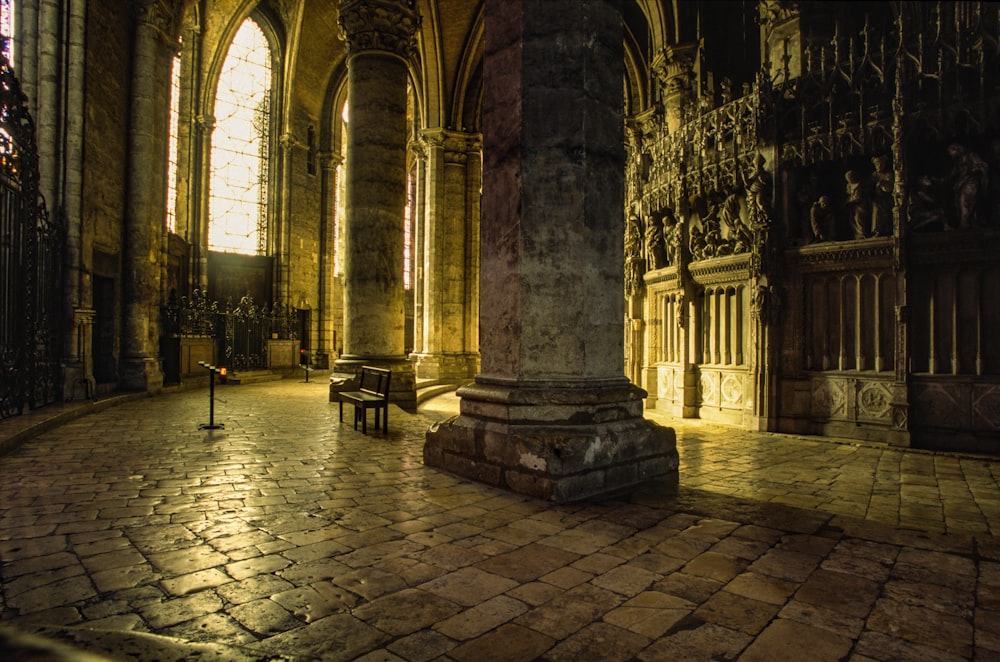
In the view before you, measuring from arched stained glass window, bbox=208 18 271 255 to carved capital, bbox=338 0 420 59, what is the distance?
12.5 meters

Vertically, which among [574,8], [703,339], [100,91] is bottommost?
[703,339]

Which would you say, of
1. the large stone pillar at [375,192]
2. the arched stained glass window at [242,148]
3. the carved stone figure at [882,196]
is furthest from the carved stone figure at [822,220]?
the arched stained glass window at [242,148]

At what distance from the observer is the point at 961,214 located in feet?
27.8

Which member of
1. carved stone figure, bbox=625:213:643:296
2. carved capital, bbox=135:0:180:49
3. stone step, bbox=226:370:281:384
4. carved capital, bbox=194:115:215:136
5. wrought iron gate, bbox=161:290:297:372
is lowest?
stone step, bbox=226:370:281:384

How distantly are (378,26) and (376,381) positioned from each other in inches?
290

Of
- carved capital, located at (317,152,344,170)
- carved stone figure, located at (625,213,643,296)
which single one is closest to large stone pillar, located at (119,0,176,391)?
carved stone figure, located at (625,213,643,296)

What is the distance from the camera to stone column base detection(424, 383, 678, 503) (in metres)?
4.59

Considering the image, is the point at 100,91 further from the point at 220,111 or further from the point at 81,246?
the point at 220,111

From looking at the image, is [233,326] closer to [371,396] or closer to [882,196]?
[371,396]

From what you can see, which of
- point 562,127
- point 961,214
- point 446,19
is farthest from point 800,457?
point 446,19

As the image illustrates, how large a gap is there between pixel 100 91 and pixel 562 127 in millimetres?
10965

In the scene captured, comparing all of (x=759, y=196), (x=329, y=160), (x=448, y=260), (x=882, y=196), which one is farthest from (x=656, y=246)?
(x=329, y=160)

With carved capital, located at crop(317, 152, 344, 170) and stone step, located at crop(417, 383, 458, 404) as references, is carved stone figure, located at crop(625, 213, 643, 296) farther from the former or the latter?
carved capital, located at crop(317, 152, 344, 170)

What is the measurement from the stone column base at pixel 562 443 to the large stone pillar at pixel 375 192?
6.70 m
